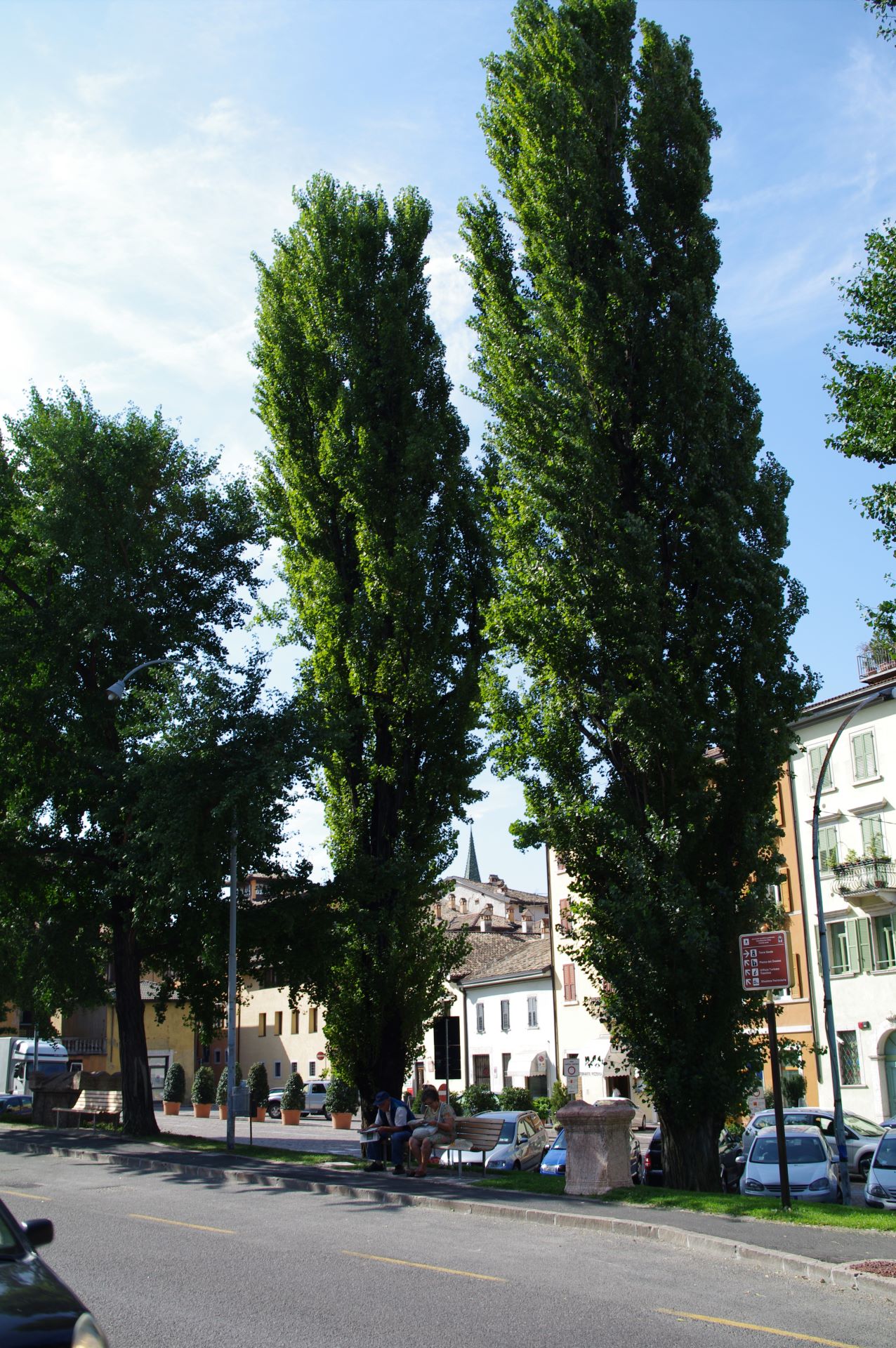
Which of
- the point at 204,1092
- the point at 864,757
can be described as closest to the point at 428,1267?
the point at 864,757

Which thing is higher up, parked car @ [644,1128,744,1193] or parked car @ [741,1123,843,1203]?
parked car @ [741,1123,843,1203]

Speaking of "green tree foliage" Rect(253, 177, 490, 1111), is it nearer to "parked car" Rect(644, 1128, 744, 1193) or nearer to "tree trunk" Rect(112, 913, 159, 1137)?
"parked car" Rect(644, 1128, 744, 1193)

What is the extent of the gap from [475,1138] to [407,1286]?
9.59m

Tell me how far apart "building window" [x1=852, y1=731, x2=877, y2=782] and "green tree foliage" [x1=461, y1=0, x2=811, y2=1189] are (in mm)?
21606

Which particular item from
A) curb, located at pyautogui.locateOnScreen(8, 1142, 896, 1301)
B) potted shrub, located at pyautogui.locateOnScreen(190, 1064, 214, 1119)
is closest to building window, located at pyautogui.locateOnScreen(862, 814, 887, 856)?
curb, located at pyautogui.locateOnScreen(8, 1142, 896, 1301)

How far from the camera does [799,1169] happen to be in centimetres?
1909

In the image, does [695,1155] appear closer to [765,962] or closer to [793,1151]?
[765,962]

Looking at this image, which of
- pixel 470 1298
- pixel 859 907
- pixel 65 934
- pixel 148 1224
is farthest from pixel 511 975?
pixel 470 1298

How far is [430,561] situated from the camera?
72.3ft

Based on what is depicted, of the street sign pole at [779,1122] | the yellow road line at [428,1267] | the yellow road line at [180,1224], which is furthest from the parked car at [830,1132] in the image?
the yellow road line at [428,1267]

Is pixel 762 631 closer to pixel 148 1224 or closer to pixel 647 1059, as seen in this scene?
pixel 647 1059

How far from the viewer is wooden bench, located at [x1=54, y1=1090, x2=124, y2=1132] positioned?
29.0 m

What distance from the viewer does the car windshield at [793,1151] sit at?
63.3 feet

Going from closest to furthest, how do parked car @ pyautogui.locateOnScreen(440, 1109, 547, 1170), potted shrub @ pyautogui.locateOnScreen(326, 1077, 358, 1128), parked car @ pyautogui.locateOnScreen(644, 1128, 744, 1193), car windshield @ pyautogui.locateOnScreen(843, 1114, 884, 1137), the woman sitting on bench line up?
the woman sitting on bench, parked car @ pyautogui.locateOnScreen(644, 1128, 744, 1193), parked car @ pyautogui.locateOnScreen(440, 1109, 547, 1170), car windshield @ pyautogui.locateOnScreen(843, 1114, 884, 1137), potted shrub @ pyautogui.locateOnScreen(326, 1077, 358, 1128)
